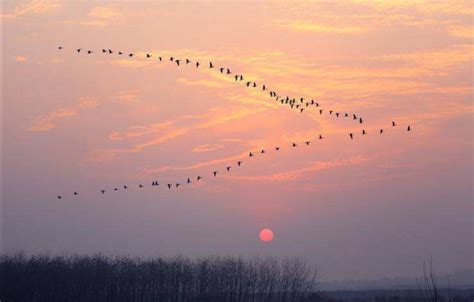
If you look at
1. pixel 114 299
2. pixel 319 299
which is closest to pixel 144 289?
pixel 114 299

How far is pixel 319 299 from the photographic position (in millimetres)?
121188

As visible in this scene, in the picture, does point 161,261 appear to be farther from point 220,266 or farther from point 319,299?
point 319,299

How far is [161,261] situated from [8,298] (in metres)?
28.1

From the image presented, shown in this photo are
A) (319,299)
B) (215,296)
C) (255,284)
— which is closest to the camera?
(215,296)

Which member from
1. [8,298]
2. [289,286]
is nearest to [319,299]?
[289,286]

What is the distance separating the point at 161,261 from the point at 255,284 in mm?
14817

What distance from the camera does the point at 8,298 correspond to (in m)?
92.9

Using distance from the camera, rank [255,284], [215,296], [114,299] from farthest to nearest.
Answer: [255,284], [215,296], [114,299]

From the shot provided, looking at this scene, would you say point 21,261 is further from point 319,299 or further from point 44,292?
point 319,299

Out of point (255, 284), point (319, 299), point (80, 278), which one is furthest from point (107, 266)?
point (319, 299)

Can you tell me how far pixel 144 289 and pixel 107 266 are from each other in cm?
818

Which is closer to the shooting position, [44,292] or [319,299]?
[44,292]

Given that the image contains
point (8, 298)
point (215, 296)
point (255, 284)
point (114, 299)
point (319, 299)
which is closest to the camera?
point (8, 298)

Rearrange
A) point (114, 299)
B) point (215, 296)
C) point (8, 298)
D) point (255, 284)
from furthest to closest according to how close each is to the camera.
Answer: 1. point (255, 284)
2. point (215, 296)
3. point (114, 299)
4. point (8, 298)
